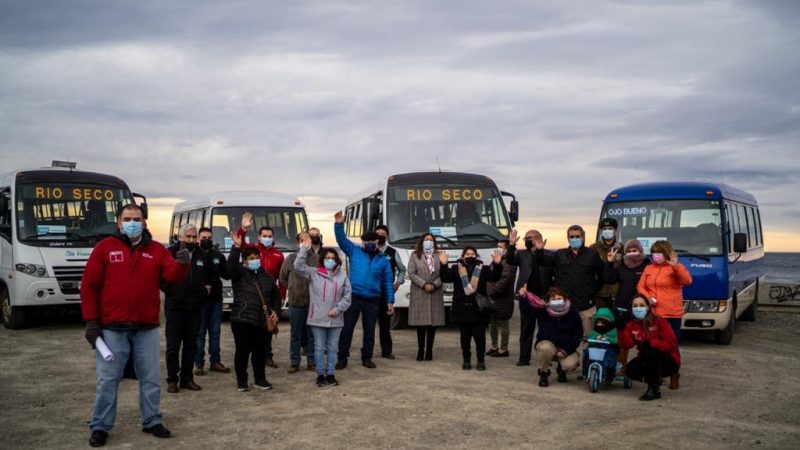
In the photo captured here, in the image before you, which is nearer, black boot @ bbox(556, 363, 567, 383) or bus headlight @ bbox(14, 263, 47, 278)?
black boot @ bbox(556, 363, 567, 383)

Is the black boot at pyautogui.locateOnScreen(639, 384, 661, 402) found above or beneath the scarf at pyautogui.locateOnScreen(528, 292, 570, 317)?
beneath

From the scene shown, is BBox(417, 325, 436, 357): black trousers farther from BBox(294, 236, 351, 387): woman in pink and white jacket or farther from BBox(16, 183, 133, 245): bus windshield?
BBox(16, 183, 133, 245): bus windshield

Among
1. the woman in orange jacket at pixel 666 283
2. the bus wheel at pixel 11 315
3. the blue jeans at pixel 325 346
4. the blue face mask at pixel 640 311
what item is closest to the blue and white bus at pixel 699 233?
the woman in orange jacket at pixel 666 283

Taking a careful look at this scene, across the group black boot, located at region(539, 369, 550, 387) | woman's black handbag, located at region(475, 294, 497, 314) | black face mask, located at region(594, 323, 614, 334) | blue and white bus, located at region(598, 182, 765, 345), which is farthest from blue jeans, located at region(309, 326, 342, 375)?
blue and white bus, located at region(598, 182, 765, 345)

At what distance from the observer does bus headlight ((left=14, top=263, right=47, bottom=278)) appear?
14.9 meters

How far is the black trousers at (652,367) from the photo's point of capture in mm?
8828

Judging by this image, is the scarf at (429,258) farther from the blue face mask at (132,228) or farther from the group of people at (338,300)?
the blue face mask at (132,228)

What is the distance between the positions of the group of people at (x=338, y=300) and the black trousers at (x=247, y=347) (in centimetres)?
2

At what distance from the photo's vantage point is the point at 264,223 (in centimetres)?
1748

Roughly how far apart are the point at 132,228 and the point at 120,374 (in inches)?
50.5

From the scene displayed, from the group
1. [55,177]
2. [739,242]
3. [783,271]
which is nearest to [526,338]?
[739,242]

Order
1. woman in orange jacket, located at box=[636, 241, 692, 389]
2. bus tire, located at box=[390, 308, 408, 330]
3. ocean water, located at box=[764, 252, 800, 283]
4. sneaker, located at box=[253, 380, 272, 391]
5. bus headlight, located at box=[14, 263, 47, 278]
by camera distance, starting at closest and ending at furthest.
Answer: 1. sneaker, located at box=[253, 380, 272, 391]
2. woman in orange jacket, located at box=[636, 241, 692, 389]
3. bus headlight, located at box=[14, 263, 47, 278]
4. bus tire, located at box=[390, 308, 408, 330]
5. ocean water, located at box=[764, 252, 800, 283]

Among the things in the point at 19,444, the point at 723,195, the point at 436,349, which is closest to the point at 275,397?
the point at 19,444

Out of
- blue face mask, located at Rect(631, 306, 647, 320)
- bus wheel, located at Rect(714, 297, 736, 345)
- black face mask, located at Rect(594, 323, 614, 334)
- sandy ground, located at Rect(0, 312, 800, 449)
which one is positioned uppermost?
blue face mask, located at Rect(631, 306, 647, 320)
